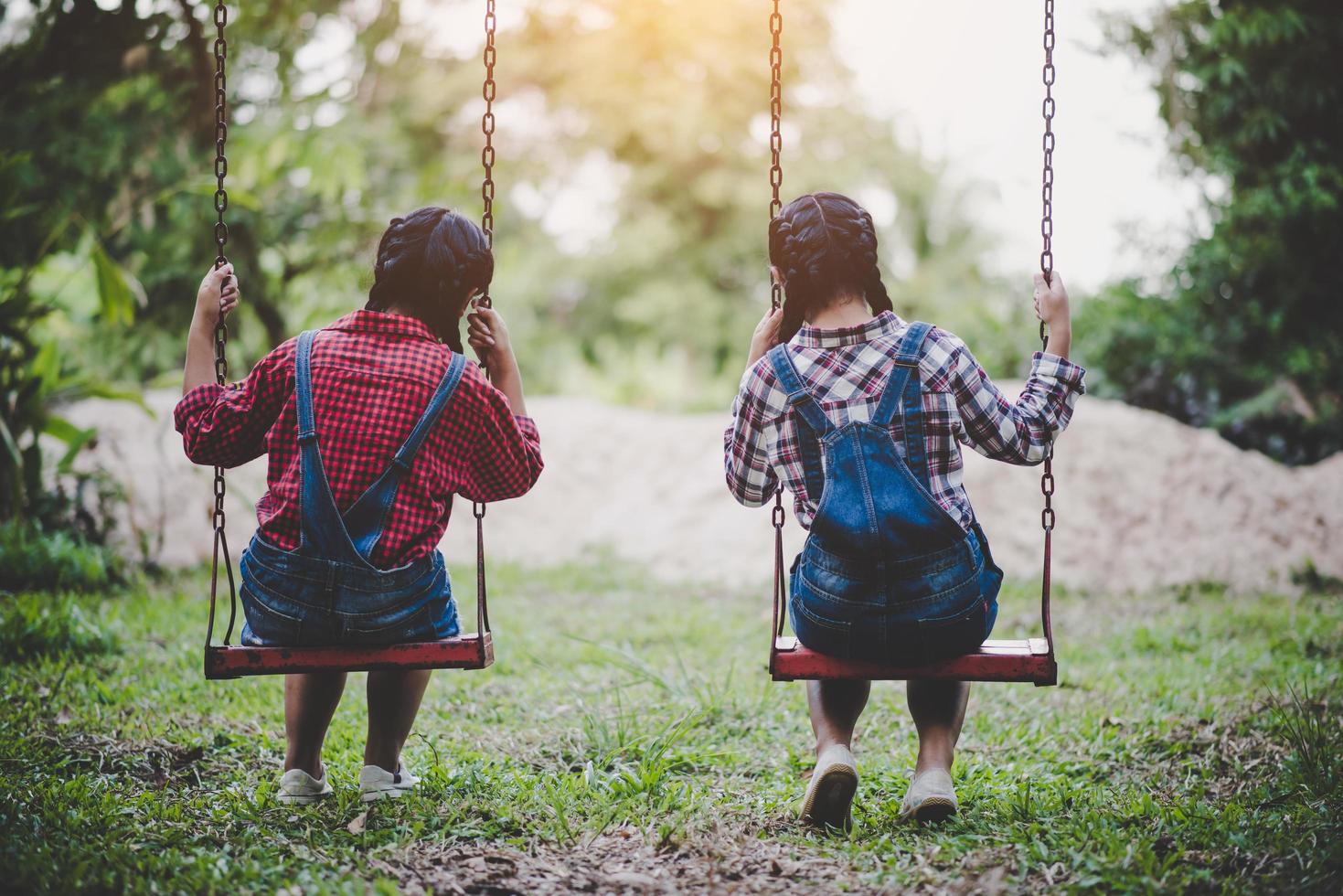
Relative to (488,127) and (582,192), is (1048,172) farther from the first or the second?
(582,192)

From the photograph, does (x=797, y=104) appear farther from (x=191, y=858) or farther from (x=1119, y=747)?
(x=191, y=858)

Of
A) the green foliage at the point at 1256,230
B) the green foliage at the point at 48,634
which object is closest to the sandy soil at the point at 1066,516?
the green foliage at the point at 1256,230

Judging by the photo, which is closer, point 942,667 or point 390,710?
point 942,667

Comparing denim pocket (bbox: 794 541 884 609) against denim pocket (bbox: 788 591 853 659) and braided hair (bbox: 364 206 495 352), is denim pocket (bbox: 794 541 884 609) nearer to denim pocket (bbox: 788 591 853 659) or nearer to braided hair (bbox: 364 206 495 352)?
denim pocket (bbox: 788 591 853 659)

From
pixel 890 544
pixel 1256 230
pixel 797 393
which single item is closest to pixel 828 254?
pixel 797 393

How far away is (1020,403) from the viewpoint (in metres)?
2.86

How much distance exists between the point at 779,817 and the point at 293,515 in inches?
58.8

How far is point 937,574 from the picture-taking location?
264 centimetres

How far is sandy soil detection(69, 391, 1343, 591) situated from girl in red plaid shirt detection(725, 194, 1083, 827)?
4.77m

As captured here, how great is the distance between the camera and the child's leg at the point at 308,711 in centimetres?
295

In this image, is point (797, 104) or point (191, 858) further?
point (797, 104)

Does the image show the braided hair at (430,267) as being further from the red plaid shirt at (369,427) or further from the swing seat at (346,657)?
the swing seat at (346,657)

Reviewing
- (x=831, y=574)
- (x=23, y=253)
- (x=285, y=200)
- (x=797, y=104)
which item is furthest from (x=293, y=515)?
(x=797, y=104)

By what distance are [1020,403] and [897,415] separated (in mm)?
419
